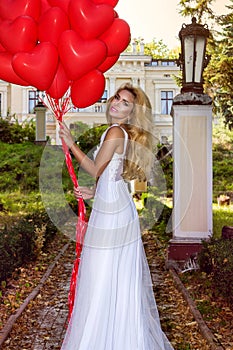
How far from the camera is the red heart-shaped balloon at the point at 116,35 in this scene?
2.77 metres

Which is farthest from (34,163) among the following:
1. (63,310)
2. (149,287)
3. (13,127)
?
(149,287)

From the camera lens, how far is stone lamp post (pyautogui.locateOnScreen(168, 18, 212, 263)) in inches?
244

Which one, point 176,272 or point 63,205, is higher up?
point 63,205

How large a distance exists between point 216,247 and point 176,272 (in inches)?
45.0

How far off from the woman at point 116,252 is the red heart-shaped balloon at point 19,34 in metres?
0.62

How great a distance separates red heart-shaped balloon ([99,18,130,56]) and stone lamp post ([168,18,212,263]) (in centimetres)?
349

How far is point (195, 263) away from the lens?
5.95 metres

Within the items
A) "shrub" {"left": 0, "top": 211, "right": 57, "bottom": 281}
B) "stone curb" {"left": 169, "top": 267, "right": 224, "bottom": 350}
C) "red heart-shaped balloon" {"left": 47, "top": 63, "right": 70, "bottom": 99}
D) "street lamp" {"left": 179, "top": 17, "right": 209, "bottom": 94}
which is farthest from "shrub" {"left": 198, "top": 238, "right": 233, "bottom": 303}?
"red heart-shaped balloon" {"left": 47, "top": 63, "right": 70, "bottom": 99}

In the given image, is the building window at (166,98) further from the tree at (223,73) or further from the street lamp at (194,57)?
the street lamp at (194,57)

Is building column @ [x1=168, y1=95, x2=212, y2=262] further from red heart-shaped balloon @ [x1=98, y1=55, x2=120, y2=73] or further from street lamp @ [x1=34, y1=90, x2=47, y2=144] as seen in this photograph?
street lamp @ [x1=34, y1=90, x2=47, y2=144]

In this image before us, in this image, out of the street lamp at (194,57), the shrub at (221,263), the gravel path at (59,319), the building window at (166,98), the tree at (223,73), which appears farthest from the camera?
Answer: the building window at (166,98)

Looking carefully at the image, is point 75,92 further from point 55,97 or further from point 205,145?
point 205,145

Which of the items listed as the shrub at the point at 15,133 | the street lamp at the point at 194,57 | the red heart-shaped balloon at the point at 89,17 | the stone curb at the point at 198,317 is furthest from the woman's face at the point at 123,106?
the shrub at the point at 15,133

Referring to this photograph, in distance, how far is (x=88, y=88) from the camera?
2859 mm
